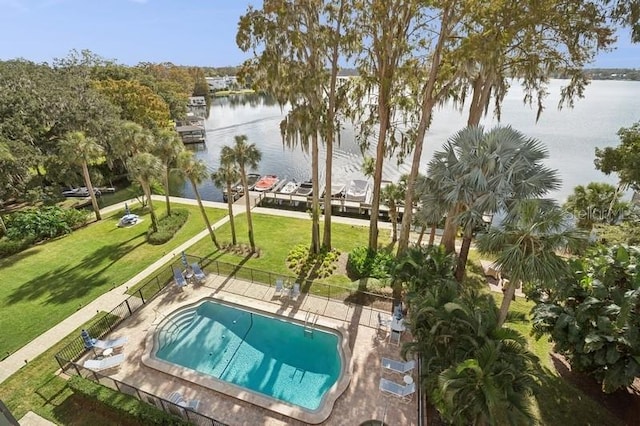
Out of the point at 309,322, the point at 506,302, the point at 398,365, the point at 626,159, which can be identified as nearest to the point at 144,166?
the point at 309,322

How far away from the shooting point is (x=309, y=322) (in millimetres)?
13523

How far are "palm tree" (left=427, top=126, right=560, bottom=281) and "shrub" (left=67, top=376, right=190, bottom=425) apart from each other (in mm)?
11137

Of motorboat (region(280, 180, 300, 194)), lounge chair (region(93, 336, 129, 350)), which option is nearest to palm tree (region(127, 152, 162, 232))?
lounge chair (region(93, 336, 129, 350))

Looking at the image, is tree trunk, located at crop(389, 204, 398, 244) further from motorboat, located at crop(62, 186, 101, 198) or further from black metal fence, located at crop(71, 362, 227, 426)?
motorboat, located at crop(62, 186, 101, 198)

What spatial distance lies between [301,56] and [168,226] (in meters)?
15.9

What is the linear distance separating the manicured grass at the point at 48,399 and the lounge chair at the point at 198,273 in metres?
6.37

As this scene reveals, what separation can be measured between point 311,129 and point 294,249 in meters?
8.09

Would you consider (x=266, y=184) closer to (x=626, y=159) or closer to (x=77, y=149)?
(x=77, y=149)

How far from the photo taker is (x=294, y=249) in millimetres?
19422

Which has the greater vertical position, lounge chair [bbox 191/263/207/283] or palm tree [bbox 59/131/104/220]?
palm tree [bbox 59/131/104/220]

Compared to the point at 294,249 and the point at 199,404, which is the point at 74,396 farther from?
the point at 294,249

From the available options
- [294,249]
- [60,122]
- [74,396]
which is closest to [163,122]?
[60,122]

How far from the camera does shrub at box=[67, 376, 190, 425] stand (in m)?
9.23

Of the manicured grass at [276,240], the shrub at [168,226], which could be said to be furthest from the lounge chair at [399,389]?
the shrub at [168,226]
